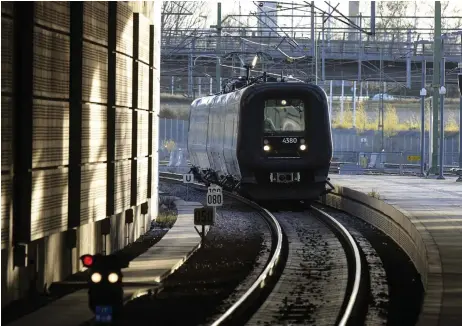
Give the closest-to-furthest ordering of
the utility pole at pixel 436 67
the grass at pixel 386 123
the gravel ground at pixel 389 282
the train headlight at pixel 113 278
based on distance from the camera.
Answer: the train headlight at pixel 113 278 < the gravel ground at pixel 389 282 < the utility pole at pixel 436 67 < the grass at pixel 386 123

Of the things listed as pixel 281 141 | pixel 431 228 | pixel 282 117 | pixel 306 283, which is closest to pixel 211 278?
pixel 306 283

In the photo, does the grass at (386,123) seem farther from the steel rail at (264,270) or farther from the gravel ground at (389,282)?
the gravel ground at (389,282)

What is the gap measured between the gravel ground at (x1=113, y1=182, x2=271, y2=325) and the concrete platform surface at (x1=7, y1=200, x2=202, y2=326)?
7.6 inches

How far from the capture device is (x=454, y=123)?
84500 millimetres

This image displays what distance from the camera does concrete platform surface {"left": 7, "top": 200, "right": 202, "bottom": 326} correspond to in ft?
49.3

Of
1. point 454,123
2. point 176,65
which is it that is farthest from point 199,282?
point 454,123

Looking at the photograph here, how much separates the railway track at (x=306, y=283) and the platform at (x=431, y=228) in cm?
106

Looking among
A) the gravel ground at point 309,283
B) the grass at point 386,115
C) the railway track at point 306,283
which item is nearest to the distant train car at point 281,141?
the railway track at point 306,283

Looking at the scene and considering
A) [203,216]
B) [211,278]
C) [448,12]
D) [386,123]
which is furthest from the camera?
[448,12]

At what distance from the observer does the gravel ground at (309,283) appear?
16453 millimetres

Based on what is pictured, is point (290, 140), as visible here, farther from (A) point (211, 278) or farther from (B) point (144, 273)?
(B) point (144, 273)

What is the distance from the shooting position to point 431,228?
25141 mm

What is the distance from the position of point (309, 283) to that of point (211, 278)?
1608 mm

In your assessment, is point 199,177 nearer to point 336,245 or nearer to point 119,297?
point 336,245
